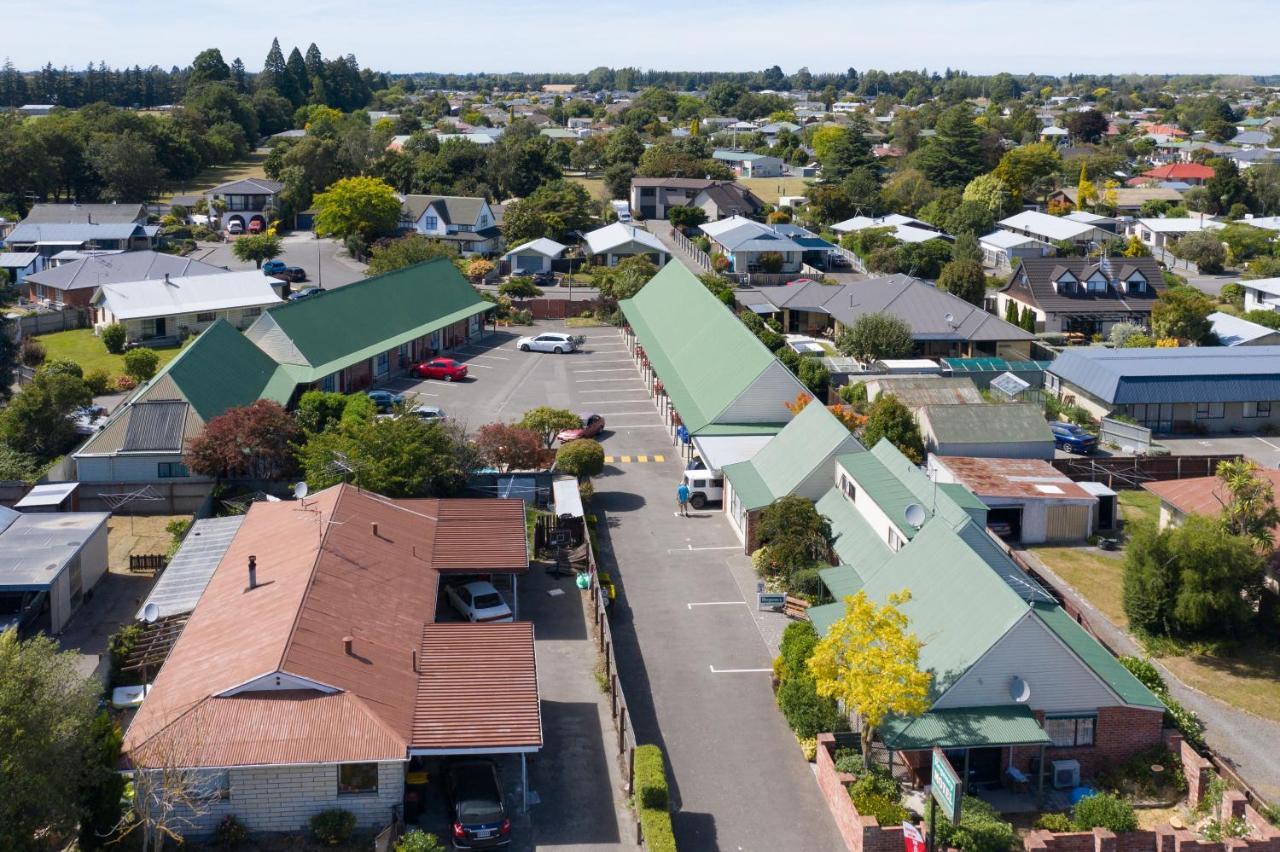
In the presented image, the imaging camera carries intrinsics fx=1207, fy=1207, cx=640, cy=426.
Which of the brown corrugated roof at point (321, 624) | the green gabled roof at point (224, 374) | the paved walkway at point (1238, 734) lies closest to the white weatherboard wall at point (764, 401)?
the brown corrugated roof at point (321, 624)

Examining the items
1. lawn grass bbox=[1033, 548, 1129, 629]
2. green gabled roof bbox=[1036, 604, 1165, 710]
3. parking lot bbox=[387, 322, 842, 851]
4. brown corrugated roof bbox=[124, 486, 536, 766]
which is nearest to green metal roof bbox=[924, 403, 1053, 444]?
lawn grass bbox=[1033, 548, 1129, 629]

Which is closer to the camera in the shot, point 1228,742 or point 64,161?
point 1228,742

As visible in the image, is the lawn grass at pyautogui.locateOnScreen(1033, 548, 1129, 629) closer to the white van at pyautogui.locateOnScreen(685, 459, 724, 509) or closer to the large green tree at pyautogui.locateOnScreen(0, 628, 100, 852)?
the white van at pyautogui.locateOnScreen(685, 459, 724, 509)

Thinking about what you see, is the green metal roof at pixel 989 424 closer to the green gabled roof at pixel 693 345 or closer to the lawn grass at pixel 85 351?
the green gabled roof at pixel 693 345

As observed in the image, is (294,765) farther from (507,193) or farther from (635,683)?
(507,193)


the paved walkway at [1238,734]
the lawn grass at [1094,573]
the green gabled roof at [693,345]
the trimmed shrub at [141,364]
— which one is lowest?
the paved walkway at [1238,734]

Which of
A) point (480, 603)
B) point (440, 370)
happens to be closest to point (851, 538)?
point (480, 603)

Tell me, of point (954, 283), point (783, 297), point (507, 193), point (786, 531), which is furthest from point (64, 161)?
point (786, 531)
